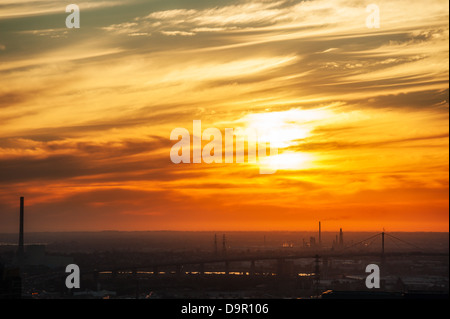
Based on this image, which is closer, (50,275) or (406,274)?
(50,275)

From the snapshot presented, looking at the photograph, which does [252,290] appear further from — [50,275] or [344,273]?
[344,273]

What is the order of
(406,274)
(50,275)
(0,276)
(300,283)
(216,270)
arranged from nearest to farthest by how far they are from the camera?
(0,276) < (50,275) < (300,283) < (406,274) < (216,270)

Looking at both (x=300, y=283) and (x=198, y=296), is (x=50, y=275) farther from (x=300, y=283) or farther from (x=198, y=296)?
(x=300, y=283)
